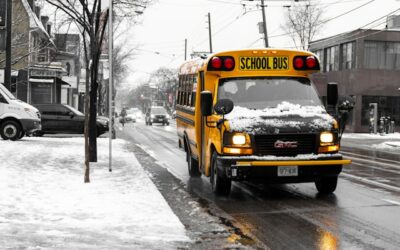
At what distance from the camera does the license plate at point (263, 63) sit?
1057 centimetres

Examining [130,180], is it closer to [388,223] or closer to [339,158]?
[339,158]

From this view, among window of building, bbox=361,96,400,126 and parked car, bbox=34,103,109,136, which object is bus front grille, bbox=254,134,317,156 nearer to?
parked car, bbox=34,103,109,136

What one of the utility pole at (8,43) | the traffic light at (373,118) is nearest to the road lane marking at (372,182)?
the utility pole at (8,43)

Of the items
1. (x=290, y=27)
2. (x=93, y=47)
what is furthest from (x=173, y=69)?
(x=93, y=47)

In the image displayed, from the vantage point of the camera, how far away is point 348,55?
4688 centimetres

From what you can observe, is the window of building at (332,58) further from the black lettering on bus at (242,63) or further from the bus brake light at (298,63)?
the black lettering on bus at (242,63)

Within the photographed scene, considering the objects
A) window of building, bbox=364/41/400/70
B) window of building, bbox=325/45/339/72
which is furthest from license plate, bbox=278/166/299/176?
window of building, bbox=325/45/339/72

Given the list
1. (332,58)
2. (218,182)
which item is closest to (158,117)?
(332,58)

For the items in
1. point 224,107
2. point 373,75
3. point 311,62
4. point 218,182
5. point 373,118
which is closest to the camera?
point 224,107

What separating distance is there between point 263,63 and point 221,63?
79 centimetres

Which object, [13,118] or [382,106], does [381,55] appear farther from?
[13,118]

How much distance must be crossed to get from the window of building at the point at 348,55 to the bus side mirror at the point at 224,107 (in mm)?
38561

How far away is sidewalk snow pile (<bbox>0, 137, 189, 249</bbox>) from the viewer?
6.53 metres

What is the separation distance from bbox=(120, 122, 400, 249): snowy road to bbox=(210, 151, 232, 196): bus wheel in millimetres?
154
